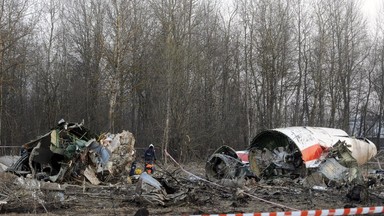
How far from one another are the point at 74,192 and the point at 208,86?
2545 centimetres

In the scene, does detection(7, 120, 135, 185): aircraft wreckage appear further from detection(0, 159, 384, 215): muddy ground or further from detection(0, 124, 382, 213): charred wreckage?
detection(0, 159, 384, 215): muddy ground

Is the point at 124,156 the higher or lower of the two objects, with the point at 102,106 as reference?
lower

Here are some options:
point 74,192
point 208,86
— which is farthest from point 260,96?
point 74,192

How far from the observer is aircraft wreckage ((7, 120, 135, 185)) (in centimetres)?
1451

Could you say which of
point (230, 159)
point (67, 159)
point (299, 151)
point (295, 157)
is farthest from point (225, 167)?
point (67, 159)

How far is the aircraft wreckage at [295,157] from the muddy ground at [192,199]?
32.8 inches

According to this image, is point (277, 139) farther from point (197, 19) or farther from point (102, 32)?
point (102, 32)

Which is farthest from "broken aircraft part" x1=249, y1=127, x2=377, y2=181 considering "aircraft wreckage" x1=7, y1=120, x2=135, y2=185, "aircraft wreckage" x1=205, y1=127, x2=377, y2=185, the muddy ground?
"aircraft wreckage" x1=7, y1=120, x2=135, y2=185

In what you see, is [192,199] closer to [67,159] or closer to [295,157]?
[295,157]

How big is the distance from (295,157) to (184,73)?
17362 mm

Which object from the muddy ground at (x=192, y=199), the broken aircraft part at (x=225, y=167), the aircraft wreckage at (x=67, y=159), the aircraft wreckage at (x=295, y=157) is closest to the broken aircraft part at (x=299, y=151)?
the aircraft wreckage at (x=295, y=157)

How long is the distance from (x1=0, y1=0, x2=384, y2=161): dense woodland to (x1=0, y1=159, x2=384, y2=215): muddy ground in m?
17.7

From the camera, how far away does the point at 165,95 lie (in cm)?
3030

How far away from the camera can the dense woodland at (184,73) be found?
31875 mm
